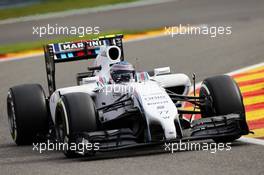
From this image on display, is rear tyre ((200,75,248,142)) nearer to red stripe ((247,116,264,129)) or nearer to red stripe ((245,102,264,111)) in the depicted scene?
red stripe ((247,116,264,129))

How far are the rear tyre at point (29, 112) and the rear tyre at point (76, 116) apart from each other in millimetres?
1290

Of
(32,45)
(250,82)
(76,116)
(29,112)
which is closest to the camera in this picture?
(76,116)

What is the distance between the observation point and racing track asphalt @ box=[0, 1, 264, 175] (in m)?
9.92

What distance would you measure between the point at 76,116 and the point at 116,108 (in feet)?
2.36

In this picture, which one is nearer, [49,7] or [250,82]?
[250,82]

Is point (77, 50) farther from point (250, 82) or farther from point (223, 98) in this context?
point (250, 82)

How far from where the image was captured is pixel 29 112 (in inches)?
486

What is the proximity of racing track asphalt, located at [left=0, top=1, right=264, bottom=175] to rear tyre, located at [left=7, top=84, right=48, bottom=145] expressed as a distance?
0.75ft

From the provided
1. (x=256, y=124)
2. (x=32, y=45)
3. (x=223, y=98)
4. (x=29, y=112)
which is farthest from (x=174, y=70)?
(x=223, y=98)

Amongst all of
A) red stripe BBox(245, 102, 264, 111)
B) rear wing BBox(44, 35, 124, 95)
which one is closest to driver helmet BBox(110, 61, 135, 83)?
rear wing BBox(44, 35, 124, 95)

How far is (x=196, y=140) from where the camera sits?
11562 mm

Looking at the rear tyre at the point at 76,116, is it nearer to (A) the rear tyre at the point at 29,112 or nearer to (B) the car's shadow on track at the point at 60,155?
(B) the car's shadow on track at the point at 60,155

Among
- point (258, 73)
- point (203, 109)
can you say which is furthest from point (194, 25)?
point (203, 109)

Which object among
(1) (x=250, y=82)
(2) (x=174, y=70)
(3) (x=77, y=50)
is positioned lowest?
(1) (x=250, y=82)
